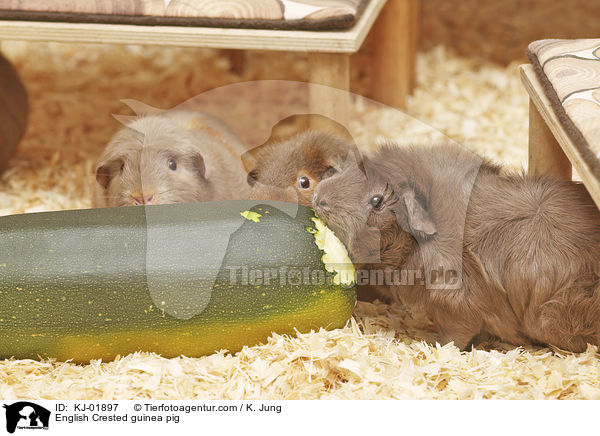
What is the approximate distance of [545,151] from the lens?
240 cm

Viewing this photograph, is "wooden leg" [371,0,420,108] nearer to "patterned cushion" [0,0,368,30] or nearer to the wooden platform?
the wooden platform

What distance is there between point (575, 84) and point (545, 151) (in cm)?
48

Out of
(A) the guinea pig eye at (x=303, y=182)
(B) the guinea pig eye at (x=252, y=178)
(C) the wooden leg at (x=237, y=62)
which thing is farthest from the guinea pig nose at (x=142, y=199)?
(C) the wooden leg at (x=237, y=62)

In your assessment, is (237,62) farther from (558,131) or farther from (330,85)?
(558,131)

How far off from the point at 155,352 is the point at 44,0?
1298 mm

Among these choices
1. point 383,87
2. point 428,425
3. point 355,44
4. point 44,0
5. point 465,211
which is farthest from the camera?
point 383,87

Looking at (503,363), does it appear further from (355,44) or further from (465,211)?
(355,44)

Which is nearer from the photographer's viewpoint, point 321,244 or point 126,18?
point 321,244

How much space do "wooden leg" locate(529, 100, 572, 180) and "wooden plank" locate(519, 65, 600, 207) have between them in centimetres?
12

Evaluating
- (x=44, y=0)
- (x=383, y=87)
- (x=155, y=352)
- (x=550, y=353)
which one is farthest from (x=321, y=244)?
(x=383, y=87)

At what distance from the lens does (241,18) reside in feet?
7.44

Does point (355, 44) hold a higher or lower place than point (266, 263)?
higher

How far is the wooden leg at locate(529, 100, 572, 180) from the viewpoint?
2385 mm

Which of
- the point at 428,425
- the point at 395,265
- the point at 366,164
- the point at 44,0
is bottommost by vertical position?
the point at 428,425
